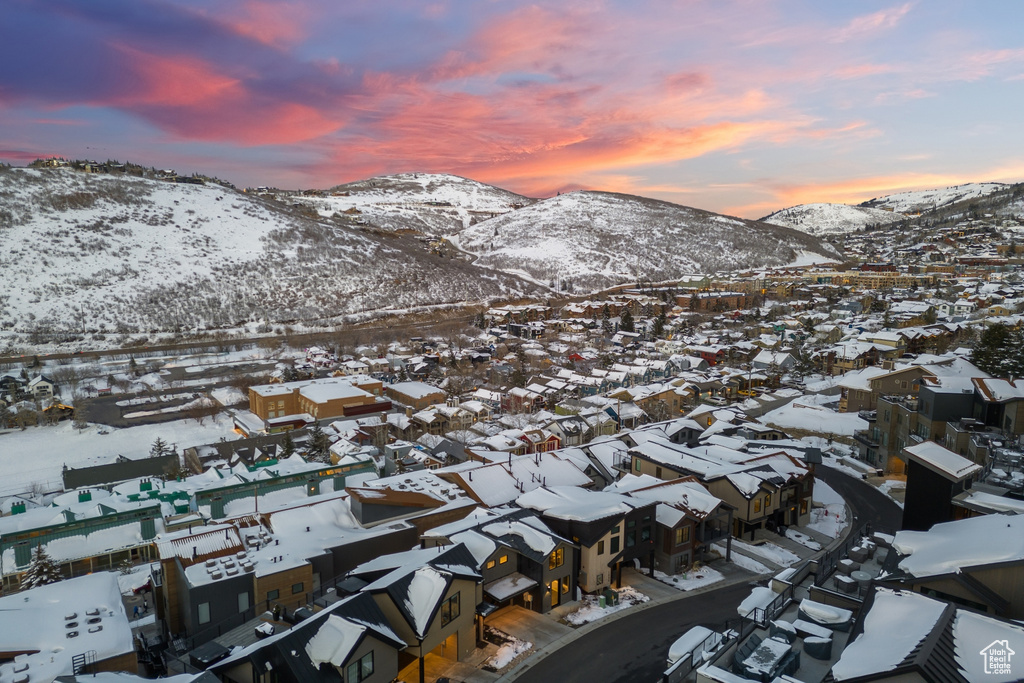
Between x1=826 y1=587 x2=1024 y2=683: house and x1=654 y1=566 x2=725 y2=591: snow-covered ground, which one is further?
x1=654 y1=566 x2=725 y2=591: snow-covered ground

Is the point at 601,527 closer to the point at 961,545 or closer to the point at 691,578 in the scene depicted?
the point at 691,578

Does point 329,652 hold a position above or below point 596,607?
above

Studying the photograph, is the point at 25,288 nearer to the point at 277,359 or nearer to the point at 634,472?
the point at 277,359

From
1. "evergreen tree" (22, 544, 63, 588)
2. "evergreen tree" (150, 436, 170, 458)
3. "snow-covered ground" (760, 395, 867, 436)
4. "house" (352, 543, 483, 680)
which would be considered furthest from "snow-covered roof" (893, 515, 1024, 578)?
"evergreen tree" (150, 436, 170, 458)

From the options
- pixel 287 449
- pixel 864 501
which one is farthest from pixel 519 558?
pixel 287 449

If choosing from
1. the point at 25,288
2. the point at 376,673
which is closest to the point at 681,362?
the point at 376,673

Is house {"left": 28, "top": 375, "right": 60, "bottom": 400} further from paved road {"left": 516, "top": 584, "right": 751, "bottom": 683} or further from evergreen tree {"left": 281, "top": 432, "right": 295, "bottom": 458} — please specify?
paved road {"left": 516, "top": 584, "right": 751, "bottom": 683}
